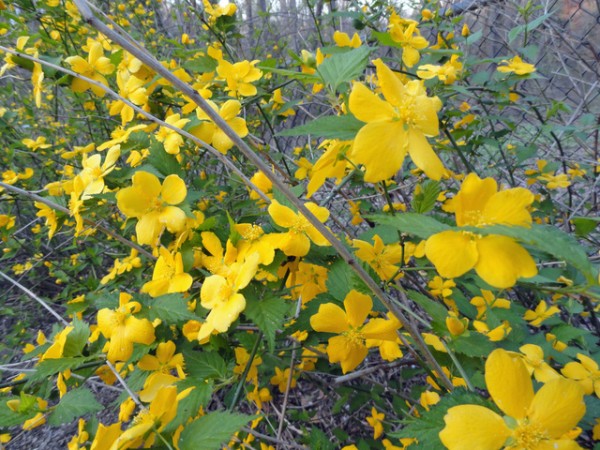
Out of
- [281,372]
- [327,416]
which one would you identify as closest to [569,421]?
[281,372]

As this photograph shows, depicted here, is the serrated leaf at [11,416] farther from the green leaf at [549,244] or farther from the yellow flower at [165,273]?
the green leaf at [549,244]

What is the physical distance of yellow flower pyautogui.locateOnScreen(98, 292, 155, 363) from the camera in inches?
34.4

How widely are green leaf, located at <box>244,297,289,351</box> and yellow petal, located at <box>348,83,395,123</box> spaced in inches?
14.9

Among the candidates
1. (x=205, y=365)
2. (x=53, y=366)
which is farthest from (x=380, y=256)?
(x=53, y=366)

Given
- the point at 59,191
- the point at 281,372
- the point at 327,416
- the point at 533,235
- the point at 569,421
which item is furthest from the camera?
the point at 327,416

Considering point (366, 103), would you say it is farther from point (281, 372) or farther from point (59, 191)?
point (281, 372)

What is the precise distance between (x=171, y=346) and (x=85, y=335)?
21cm

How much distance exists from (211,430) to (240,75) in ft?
3.33

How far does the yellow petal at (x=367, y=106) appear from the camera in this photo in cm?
62

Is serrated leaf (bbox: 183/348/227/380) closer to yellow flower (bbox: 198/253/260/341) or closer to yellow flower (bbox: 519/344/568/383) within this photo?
yellow flower (bbox: 198/253/260/341)

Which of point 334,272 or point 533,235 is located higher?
point 533,235

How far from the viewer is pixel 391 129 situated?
64 centimetres

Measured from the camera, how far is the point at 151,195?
870 millimetres

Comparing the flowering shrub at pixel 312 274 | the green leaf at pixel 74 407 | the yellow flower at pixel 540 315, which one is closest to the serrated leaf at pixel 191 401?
the flowering shrub at pixel 312 274
